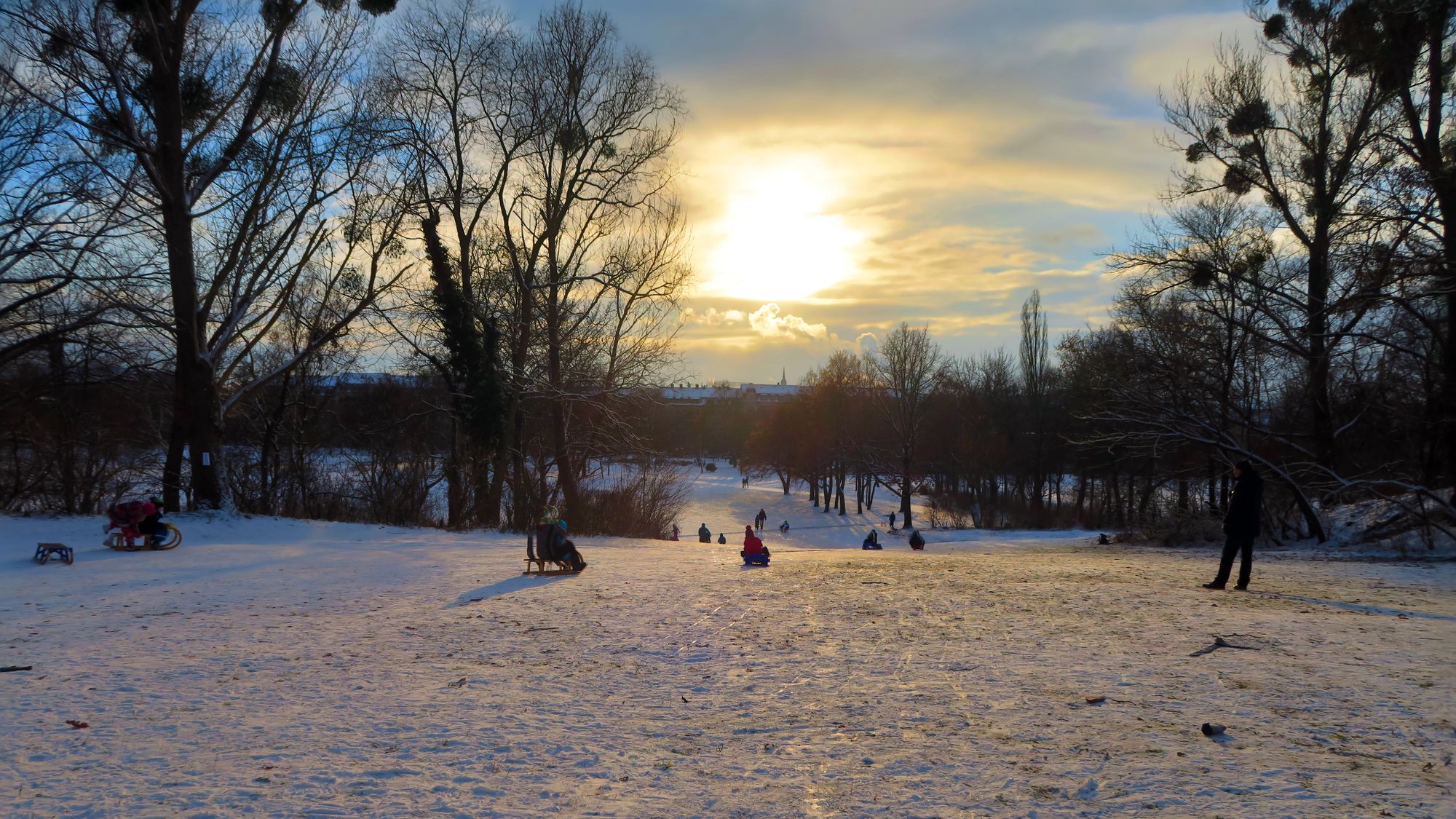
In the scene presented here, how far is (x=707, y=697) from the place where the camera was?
6.16 meters

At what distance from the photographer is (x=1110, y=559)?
17953 millimetres

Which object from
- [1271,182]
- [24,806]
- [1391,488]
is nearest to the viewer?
[24,806]

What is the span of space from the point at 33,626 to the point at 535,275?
66.8 ft

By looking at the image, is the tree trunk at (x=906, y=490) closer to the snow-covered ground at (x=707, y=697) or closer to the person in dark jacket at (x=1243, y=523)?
the person in dark jacket at (x=1243, y=523)

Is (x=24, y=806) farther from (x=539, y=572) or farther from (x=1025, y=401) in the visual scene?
(x=1025, y=401)

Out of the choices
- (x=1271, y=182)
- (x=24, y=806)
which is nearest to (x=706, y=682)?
(x=24, y=806)

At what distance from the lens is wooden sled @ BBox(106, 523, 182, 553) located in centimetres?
1320

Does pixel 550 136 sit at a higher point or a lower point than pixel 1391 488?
higher

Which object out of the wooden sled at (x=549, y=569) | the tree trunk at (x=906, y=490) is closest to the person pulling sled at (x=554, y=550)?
the wooden sled at (x=549, y=569)

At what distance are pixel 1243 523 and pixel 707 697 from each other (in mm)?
8606

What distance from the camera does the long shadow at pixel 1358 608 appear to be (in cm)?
920

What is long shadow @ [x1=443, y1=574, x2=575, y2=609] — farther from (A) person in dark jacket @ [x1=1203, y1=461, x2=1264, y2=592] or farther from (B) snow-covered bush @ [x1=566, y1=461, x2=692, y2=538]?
(B) snow-covered bush @ [x1=566, y1=461, x2=692, y2=538]

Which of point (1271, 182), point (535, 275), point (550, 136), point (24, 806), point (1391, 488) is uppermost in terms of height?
point (550, 136)

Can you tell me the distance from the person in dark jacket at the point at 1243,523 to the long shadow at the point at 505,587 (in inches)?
349
